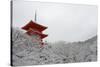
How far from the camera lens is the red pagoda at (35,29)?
2352 millimetres

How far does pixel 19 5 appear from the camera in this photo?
2.31m

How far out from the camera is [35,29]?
7.81ft

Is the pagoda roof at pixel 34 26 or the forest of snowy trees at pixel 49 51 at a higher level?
the pagoda roof at pixel 34 26

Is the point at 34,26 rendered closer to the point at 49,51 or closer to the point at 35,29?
the point at 35,29

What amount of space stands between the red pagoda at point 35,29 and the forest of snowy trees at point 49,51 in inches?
2.4

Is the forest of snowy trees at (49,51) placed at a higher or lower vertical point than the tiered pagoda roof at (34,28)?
lower

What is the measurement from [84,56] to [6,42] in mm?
1025

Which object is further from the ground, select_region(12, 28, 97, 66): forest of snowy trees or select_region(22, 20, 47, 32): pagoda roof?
select_region(22, 20, 47, 32): pagoda roof

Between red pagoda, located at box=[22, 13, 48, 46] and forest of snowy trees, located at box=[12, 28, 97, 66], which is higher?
red pagoda, located at box=[22, 13, 48, 46]

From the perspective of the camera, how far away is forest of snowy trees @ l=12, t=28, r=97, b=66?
2.31 meters

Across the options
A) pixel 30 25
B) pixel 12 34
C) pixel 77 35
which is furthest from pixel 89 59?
pixel 12 34

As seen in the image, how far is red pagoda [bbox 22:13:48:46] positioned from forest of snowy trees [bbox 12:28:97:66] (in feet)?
0.20

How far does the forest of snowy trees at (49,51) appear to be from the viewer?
231 centimetres

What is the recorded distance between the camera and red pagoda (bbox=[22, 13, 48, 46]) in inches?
92.6
